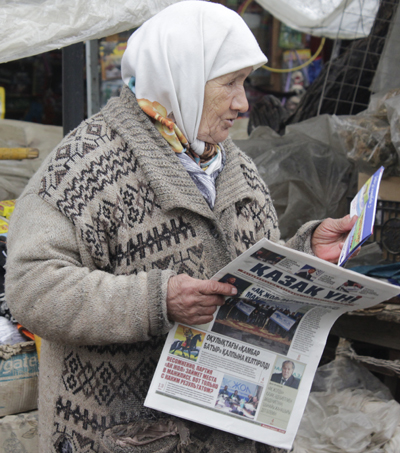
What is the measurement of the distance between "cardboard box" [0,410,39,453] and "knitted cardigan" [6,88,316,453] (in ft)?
2.02

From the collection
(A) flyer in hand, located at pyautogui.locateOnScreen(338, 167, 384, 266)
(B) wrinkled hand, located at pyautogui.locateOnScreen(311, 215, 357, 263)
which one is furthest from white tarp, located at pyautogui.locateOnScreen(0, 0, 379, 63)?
(A) flyer in hand, located at pyautogui.locateOnScreen(338, 167, 384, 266)

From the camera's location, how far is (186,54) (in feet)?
4.02

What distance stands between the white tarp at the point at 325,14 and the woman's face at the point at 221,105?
249 centimetres

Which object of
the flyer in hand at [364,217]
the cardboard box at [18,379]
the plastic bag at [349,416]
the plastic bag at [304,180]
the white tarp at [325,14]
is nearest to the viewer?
the flyer in hand at [364,217]

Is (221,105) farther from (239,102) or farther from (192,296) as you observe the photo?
(192,296)

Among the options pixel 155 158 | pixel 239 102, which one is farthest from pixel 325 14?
pixel 155 158

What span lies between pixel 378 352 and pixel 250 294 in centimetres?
176

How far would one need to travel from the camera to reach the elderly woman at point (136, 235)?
108cm

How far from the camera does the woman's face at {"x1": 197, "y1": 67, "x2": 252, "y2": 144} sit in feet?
4.31

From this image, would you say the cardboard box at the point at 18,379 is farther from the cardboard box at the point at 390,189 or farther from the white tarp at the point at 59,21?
the cardboard box at the point at 390,189

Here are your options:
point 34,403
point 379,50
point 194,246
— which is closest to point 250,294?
point 194,246

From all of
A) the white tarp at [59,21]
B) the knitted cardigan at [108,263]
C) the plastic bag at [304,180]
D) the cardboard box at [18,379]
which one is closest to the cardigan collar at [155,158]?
the knitted cardigan at [108,263]

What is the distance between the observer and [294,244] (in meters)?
1.49

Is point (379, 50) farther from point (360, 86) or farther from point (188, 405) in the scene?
point (188, 405)
